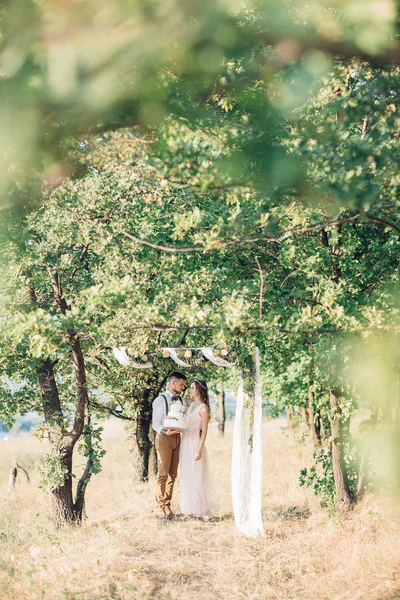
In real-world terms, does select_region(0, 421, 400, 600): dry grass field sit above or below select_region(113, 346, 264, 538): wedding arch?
below

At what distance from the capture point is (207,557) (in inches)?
331

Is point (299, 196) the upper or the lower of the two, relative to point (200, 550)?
upper

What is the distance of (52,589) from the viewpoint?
7.07 meters

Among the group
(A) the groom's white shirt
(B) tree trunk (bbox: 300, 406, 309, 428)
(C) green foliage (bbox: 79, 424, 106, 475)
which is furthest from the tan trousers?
(B) tree trunk (bbox: 300, 406, 309, 428)

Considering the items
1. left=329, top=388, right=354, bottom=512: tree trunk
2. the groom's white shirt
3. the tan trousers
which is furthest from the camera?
left=329, top=388, right=354, bottom=512: tree trunk

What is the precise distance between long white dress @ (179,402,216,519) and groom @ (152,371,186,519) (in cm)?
23

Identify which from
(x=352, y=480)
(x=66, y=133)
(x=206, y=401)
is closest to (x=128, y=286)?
(x=66, y=133)

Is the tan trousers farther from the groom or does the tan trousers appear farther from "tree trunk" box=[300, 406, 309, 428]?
"tree trunk" box=[300, 406, 309, 428]

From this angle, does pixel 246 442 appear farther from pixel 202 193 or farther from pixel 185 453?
pixel 202 193

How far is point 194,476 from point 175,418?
1.20m

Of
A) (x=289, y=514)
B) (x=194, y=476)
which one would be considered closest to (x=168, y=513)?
(x=194, y=476)

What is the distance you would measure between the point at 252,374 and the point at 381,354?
2539 mm

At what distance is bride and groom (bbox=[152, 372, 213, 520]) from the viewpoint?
1024 cm

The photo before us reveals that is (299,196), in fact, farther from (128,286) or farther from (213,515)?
(213,515)
